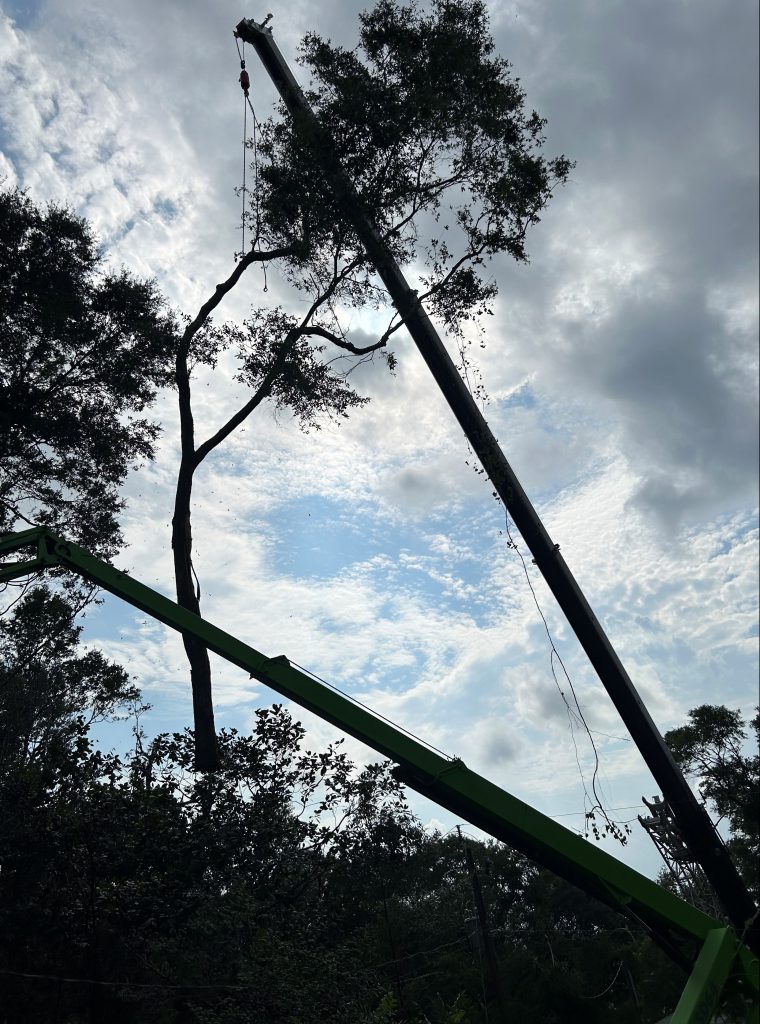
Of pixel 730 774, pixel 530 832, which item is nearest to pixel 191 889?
pixel 530 832

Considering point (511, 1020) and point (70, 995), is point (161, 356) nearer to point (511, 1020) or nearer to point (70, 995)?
point (70, 995)

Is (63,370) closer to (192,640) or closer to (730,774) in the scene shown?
(192,640)

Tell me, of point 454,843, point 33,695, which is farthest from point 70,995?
point 454,843

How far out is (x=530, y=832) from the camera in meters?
6.70

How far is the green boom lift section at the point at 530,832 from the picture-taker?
6707mm

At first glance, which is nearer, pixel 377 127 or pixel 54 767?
pixel 54 767

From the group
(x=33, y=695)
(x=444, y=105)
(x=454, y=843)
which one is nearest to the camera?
(x=444, y=105)

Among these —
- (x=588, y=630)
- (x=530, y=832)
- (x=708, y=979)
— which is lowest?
(x=708, y=979)

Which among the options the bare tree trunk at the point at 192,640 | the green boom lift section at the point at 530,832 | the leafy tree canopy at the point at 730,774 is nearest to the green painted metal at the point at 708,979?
→ the green boom lift section at the point at 530,832

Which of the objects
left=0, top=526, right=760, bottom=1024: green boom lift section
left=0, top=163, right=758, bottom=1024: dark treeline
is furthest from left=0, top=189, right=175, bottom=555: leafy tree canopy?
left=0, top=526, right=760, bottom=1024: green boom lift section

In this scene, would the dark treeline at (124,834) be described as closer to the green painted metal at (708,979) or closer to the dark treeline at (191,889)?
the dark treeline at (191,889)

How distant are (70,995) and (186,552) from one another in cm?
762

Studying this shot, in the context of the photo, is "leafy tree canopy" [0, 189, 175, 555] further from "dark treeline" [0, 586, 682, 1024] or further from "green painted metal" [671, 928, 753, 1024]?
"green painted metal" [671, 928, 753, 1024]

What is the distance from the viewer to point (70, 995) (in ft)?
35.8
